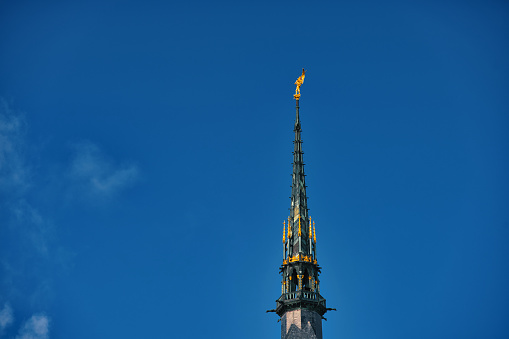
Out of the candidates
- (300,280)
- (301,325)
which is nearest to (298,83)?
(300,280)

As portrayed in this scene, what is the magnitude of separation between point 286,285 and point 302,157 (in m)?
23.2

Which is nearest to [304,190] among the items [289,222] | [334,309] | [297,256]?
[289,222]

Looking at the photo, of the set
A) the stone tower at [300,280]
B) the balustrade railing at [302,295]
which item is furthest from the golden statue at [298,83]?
the balustrade railing at [302,295]

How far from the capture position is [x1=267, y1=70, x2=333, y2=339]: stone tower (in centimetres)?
7744

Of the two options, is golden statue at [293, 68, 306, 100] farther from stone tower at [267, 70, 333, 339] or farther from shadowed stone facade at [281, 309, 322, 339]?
shadowed stone facade at [281, 309, 322, 339]

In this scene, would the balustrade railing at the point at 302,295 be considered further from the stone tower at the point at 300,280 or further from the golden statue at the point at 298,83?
the golden statue at the point at 298,83

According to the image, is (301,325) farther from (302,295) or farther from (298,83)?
(298,83)

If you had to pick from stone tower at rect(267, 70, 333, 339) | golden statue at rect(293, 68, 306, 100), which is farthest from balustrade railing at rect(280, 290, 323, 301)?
golden statue at rect(293, 68, 306, 100)

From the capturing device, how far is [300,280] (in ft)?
264

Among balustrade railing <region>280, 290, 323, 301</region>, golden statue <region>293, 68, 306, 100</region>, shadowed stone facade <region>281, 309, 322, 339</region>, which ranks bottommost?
shadowed stone facade <region>281, 309, 322, 339</region>

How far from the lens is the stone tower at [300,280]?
77438mm

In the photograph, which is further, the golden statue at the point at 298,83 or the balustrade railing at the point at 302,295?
the golden statue at the point at 298,83

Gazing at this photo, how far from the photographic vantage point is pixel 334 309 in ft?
268

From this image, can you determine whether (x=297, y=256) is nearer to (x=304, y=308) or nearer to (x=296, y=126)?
(x=304, y=308)
